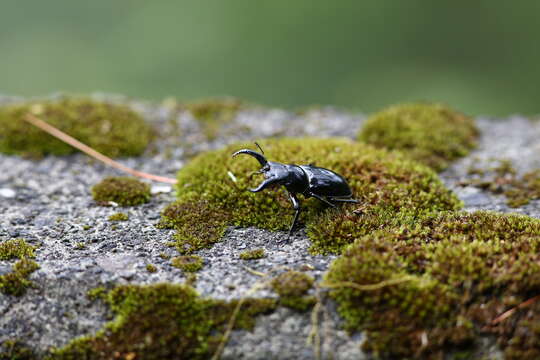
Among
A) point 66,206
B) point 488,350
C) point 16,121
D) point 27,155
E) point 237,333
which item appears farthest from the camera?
point 16,121

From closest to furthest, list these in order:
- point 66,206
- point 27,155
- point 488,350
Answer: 1. point 488,350
2. point 66,206
3. point 27,155

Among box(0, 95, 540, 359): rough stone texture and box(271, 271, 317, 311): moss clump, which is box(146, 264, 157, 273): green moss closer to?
box(0, 95, 540, 359): rough stone texture

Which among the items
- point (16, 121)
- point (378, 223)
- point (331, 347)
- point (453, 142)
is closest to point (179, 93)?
point (16, 121)

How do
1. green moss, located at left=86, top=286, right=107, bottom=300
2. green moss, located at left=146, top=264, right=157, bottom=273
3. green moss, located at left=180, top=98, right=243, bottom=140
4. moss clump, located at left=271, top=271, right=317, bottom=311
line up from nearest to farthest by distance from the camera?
moss clump, located at left=271, top=271, right=317, bottom=311, green moss, located at left=86, top=286, right=107, bottom=300, green moss, located at left=146, top=264, right=157, bottom=273, green moss, located at left=180, top=98, right=243, bottom=140

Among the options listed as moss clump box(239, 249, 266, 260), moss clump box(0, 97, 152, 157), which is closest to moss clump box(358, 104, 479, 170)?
moss clump box(239, 249, 266, 260)

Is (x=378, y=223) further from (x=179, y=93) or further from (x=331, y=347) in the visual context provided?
(x=179, y=93)

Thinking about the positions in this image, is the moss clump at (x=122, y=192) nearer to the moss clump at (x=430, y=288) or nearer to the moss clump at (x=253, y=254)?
the moss clump at (x=253, y=254)

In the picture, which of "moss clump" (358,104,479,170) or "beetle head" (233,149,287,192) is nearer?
"beetle head" (233,149,287,192)
